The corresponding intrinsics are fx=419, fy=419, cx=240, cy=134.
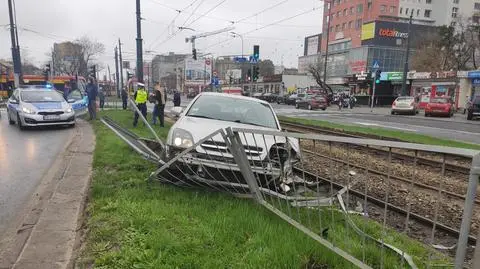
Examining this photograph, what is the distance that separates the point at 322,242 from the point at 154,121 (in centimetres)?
1292

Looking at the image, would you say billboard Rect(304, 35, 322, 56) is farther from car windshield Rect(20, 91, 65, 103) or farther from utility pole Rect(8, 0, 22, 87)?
car windshield Rect(20, 91, 65, 103)

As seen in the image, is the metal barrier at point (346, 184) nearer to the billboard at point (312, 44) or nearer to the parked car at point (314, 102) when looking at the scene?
the parked car at point (314, 102)

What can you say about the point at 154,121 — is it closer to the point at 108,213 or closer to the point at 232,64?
the point at 108,213

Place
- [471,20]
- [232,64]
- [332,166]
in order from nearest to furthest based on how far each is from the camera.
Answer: [332,166]
[471,20]
[232,64]

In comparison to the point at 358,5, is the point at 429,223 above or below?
below

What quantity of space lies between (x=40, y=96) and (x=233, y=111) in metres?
10.8

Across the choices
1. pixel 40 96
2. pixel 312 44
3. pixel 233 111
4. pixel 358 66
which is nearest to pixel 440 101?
pixel 40 96

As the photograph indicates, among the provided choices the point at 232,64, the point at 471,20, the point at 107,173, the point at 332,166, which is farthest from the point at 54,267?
the point at 232,64

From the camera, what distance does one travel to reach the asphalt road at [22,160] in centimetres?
561

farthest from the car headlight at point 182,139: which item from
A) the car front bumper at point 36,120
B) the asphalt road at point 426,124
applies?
the asphalt road at point 426,124

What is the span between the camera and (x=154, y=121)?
51.9 ft

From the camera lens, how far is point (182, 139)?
5.80 meters

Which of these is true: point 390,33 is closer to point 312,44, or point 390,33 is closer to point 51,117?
point 312,44

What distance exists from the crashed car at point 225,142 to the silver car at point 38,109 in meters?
8.38
